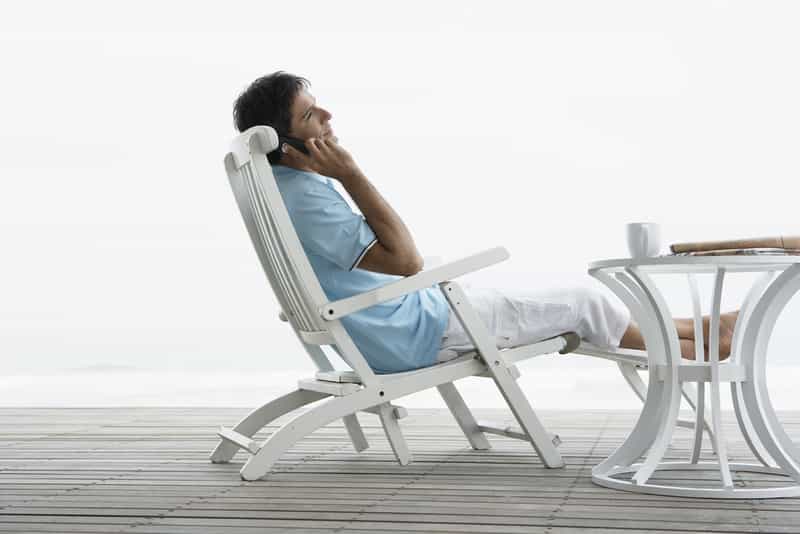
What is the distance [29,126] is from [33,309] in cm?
394

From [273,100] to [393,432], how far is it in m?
1.00

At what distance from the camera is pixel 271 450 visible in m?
2.71

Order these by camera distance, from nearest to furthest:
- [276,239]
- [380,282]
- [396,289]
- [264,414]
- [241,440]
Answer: [396,289] < [276,239] < [241,440] < [380,282] < [264,414]

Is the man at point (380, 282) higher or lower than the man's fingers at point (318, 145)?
lower

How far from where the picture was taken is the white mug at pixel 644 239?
7.98 ft

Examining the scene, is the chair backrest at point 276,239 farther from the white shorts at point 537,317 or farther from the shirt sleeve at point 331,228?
the white shorts at point 537,317

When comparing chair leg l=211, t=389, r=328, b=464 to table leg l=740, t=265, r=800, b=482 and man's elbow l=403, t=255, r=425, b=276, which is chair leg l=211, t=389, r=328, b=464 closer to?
man's elbow l=403, t=255, r=425, b=276

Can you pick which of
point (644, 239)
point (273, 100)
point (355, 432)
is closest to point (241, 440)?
point (355, 432)

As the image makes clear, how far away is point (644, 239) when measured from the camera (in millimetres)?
2438

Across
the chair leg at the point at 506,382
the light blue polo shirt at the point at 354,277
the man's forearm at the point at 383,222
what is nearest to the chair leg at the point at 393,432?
the light blue polo shirt at the point at 354,277

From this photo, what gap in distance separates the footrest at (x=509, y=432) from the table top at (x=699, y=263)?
0.60m

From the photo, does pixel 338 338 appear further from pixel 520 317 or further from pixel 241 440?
pixel 520 317

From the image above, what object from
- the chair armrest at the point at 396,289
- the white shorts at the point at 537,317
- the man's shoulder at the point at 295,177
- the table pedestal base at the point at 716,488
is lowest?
the table pedestal base at the point at 716,488

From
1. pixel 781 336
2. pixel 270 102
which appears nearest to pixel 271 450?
A: pixel 270 102
